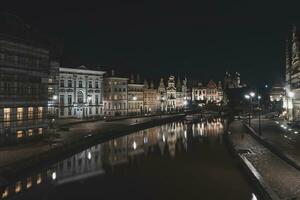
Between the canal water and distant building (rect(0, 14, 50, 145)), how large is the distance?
6718mm

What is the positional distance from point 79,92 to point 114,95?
13.3 meters

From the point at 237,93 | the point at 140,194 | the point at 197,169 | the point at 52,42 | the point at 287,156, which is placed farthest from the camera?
the point at 237,93

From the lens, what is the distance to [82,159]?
35.0 metres

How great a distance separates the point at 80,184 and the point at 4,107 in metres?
14.3

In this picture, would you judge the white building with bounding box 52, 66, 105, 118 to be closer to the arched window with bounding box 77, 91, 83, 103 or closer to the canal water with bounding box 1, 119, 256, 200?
the arched window with bounding box 77, 91, 83, 103

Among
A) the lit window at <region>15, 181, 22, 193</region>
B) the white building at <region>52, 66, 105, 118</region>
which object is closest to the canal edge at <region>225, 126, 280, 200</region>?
the lit window at <region>15, 181, 22, 193</region>

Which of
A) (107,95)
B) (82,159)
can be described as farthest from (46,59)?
(107,95)

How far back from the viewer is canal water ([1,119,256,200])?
74.5ft

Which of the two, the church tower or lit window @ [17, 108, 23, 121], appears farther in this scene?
the church tower

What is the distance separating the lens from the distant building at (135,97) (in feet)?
299

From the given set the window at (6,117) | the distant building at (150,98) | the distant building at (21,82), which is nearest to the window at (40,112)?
the distant building at (21,82)

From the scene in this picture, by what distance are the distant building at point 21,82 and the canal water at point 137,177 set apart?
22.0 ft

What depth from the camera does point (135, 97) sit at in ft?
304

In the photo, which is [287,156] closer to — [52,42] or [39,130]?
[39,130]
